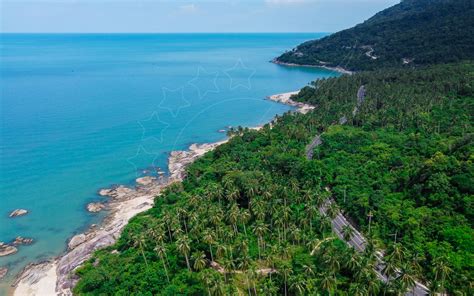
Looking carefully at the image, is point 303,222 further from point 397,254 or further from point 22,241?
point 22,241

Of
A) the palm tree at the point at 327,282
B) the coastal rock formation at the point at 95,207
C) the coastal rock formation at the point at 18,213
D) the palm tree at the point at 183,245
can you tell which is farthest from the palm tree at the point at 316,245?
the coastal rock formation at the point at 18,213

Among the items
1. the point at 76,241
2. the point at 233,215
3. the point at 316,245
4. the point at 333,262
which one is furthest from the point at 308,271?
the point at 76,241

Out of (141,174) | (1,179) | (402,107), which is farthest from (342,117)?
(1,179)

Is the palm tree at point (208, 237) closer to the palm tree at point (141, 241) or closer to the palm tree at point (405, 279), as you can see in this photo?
the palm tree at point (141, 241)

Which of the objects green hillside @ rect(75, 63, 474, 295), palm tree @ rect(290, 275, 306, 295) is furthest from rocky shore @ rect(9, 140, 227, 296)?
palm tree @ rect(290, 275, 306, 295)

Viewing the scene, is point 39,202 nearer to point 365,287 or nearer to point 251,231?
point 251,231

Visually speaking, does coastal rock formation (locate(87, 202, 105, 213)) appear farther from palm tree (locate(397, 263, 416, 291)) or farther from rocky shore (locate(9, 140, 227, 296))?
palm tree (locate(397, 263, 416, 291))

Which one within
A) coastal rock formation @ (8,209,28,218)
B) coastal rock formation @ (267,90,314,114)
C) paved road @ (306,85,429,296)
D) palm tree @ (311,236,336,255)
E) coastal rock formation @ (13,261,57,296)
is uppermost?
palm tree @ (311,236,336,255)
